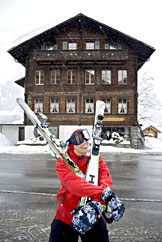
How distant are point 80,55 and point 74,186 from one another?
84.0ft

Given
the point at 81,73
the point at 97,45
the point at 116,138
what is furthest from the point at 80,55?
the point at 116,138

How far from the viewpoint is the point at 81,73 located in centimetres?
2719

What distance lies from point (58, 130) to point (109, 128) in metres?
6.10

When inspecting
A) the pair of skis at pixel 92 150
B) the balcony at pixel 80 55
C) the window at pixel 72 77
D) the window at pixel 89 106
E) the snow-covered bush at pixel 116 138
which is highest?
the balcony at pixel 80 55

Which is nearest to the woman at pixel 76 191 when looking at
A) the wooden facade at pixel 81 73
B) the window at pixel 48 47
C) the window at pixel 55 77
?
the wooden facade at pixel 81 73

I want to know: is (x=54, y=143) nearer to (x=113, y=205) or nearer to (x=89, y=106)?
(x=113, y=205)

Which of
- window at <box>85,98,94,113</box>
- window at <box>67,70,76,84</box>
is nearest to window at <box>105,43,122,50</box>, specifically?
window at <box>67,70,76,84</box>

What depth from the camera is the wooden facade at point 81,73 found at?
26.5 meters

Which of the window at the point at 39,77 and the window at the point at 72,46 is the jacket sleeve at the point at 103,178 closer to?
the window at the point at 39,77

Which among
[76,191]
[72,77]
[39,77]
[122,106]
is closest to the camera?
[76,191]

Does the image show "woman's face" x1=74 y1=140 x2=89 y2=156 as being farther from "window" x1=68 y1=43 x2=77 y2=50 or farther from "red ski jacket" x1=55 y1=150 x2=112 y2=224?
"window" x1=68 y1=43 x2=77 y2=50

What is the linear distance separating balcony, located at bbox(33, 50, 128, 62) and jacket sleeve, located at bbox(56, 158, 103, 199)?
2525 centimetres

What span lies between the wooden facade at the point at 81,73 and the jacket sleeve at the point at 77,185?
2468 cm

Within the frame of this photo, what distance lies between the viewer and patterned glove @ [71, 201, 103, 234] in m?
1.68
